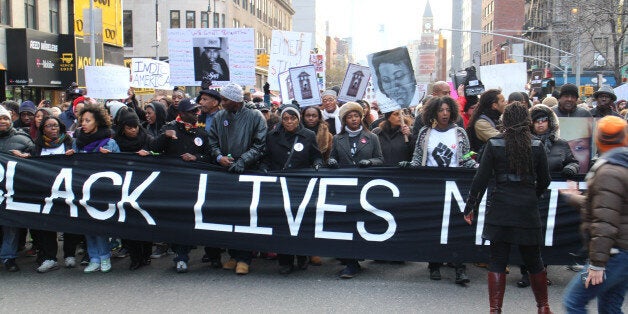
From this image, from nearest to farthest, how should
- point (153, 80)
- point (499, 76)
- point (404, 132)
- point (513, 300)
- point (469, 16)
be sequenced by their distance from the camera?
point (513, 300), point (404, 132), point (499, 76), point (153, 80), point (469, 16)

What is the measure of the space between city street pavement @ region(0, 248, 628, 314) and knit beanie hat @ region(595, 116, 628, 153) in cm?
216

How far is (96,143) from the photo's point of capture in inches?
291

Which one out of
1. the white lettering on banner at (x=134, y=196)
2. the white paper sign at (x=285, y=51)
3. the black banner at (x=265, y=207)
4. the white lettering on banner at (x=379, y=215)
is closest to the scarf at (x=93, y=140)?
the black banner at (x=265, y=207)

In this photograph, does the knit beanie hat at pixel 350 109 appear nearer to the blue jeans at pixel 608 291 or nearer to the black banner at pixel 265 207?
the black banner at pixel 265 207

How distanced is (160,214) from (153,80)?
8.30m

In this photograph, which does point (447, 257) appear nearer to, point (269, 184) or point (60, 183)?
point (269, 184)

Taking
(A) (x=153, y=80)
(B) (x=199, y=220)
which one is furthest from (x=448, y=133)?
(A) (x=153, y=80)

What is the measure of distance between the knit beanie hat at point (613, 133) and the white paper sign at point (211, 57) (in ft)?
21.4

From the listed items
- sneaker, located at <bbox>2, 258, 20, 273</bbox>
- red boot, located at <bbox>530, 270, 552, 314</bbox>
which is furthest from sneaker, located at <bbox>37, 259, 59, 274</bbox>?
red boot, located at <bbox>530, 270, 552, 314</bbox>

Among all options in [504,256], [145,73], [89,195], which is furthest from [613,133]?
[145,73]

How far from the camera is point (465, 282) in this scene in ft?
21.6

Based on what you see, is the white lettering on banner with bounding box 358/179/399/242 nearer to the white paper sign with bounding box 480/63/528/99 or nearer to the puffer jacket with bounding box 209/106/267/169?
the puffer jacket with bounding box 209/106/267/169

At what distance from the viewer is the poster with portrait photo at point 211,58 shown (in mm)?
9977

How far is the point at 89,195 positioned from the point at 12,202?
0.85 metres
